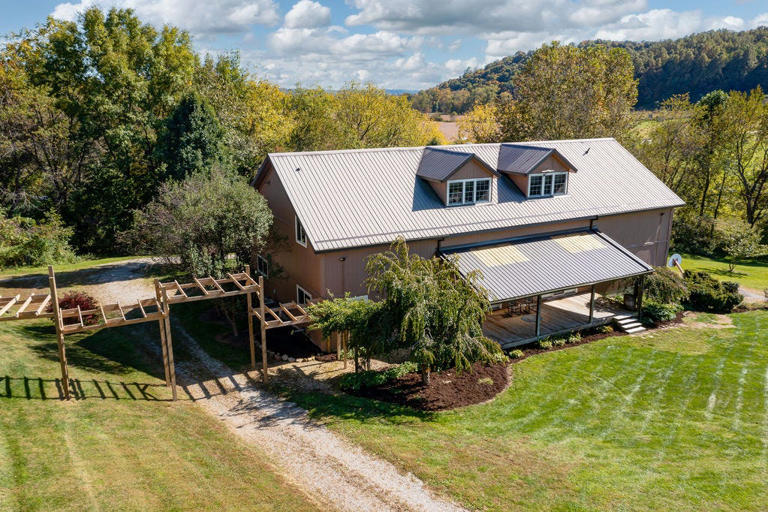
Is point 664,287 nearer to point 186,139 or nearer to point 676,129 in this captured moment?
point 676,129

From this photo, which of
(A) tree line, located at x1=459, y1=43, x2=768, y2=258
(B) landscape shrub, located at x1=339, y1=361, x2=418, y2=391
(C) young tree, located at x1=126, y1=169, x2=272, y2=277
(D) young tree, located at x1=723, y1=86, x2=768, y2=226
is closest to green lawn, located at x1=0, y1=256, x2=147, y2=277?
(C) young tree, located at x1=126, y1=169, x2=272, y2=277

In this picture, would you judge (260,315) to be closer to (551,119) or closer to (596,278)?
(596,278)

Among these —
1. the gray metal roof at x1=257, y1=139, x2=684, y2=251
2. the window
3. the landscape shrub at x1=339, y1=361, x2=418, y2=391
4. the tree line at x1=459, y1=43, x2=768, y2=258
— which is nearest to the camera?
the landscape shrub at x1=339, y1=361, x2=418, y2=391

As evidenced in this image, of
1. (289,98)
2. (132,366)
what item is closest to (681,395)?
(132,366)

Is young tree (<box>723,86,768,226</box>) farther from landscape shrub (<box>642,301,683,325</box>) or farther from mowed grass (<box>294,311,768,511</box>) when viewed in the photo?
mowed grass (<box>294,311,768,511</box>)

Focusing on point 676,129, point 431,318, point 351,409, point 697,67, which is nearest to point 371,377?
point 351,409

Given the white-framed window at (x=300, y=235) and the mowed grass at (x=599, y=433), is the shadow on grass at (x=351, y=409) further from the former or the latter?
the white-framed window at (x=300, y=235)
